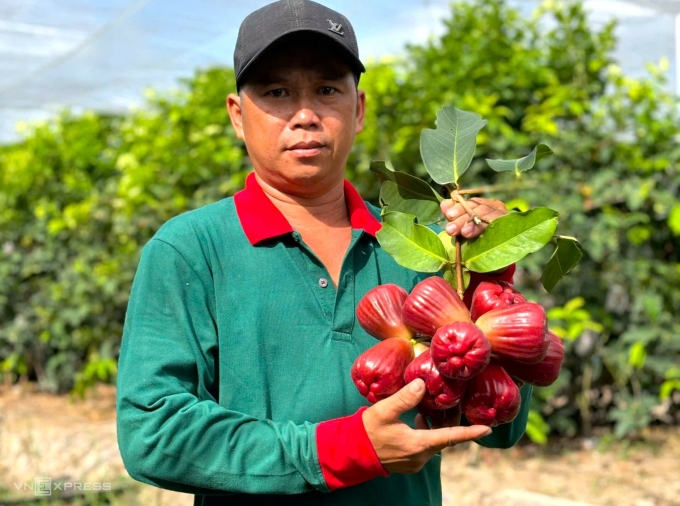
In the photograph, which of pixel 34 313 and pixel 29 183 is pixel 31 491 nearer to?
pixel 34 313

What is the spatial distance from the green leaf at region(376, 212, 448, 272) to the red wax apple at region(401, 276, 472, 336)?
9 centimetres

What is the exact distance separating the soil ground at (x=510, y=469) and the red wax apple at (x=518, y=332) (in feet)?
8.50

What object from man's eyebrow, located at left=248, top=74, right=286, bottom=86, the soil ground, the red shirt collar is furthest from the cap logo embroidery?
A: the soil ground

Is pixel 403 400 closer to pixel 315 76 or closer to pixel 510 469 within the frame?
pixel 315 76

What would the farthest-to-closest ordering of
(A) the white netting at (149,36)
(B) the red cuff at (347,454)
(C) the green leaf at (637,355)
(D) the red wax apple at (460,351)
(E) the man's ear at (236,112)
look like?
1. (A) the white netting at (149,36)
2. (C) the green leaf at (637,355)
3. (E) the man's ear at (236,112)
4. (B) the red cuff at (347,454)
5. (D) the red wax apple at (460,351)

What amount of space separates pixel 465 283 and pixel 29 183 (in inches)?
257

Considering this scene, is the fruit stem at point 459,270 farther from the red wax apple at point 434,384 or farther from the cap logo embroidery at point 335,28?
the cap logo embroidery at point 335,28

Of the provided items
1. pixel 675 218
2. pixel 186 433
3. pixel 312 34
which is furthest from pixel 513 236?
pixel 675 218

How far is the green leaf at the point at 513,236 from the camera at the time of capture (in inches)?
57.1

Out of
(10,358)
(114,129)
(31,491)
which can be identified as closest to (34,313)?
(10,358)

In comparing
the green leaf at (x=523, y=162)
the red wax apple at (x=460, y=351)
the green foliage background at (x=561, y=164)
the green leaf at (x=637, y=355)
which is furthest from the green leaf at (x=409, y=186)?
the green leaf at (x=637, y=355)

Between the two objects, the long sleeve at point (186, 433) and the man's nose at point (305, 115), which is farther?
the man's nose at point (305, 115)

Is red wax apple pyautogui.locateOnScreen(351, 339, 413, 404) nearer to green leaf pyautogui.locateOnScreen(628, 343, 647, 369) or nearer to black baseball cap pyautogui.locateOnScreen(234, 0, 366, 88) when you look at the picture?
black baseball cap pyautogui.locateOnScreen(234, 0, 366, 88)

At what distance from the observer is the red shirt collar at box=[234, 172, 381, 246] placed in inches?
66.7
